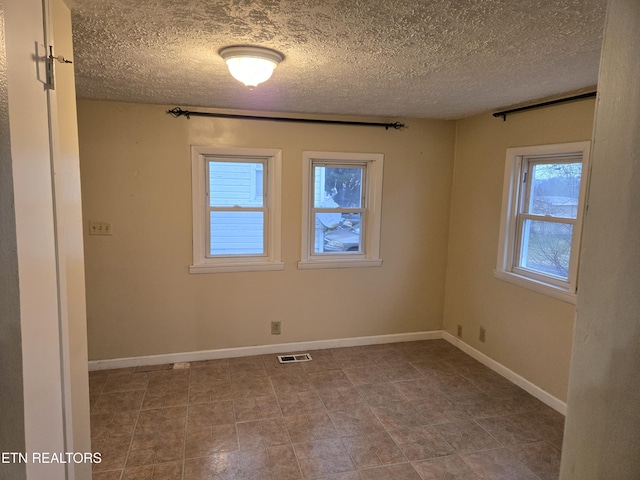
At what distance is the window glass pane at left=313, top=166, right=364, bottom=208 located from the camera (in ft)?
12.5

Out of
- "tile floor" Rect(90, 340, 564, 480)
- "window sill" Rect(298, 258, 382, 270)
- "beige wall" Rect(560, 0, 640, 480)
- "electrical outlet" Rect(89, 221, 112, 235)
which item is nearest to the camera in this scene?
"beige wall" Rect(560, 0, 640, 480)

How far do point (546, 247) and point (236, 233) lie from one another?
260 cm

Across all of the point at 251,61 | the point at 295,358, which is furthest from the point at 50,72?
the point at 295,358

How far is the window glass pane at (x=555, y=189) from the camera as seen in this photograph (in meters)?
2.84

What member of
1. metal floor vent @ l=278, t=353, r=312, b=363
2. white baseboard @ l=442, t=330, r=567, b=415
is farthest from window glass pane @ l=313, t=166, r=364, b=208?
white baseboard @ l=442, t=330, r=567, b=415

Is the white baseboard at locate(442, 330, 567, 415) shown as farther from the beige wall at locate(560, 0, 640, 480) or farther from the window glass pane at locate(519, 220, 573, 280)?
the beige wall at locate(560, 0, 640, 480)

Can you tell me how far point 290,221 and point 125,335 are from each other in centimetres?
175

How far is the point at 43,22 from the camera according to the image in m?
1.23

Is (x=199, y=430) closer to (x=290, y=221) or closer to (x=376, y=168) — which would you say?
(x=290, y=221)

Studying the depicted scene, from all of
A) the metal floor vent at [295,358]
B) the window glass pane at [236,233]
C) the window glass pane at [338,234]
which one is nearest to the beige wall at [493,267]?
the window glass pane at [338,234]

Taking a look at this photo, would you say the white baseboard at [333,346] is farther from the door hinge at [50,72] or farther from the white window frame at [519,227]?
the door hinge at [50,72]

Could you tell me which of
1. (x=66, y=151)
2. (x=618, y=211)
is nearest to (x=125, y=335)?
(x=66, y=151)

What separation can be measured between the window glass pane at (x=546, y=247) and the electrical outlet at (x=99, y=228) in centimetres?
344

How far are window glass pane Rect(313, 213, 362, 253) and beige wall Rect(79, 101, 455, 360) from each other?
8.6 inches
